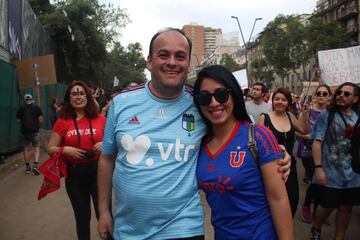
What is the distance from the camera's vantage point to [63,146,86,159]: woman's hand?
4047mm

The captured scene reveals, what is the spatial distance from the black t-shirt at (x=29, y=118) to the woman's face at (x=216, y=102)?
8.39 meters

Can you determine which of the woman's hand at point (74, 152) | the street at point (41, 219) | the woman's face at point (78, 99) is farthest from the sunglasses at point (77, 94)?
the street at point (41, 219)

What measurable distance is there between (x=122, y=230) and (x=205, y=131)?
2.47 ft

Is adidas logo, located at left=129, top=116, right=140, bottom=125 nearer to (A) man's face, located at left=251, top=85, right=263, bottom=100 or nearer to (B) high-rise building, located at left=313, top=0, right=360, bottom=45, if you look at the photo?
(A) man's face, located at left=251, top=85, right=263, bottom=100

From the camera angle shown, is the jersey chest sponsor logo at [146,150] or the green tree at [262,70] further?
the green tree at [262,70]

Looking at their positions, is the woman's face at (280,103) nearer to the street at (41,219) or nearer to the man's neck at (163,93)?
the street at (41,219)

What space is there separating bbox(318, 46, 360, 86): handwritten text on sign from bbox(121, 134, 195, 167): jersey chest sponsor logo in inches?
253

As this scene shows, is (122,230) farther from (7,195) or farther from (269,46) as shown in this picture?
(269,46)

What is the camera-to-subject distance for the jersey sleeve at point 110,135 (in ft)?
7.90

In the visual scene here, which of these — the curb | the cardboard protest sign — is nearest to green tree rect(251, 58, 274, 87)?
the cardboard protest sign

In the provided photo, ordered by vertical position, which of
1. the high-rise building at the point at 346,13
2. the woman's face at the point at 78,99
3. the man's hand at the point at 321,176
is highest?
the high-rise building at the point at 346,13

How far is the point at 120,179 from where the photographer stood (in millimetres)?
2344

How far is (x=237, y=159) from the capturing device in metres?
2.19

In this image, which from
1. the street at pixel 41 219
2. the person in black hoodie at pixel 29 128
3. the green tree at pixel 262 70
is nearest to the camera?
the street at pixel 41 219
